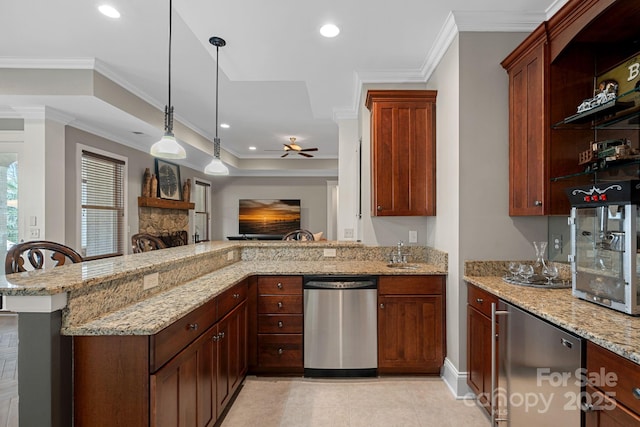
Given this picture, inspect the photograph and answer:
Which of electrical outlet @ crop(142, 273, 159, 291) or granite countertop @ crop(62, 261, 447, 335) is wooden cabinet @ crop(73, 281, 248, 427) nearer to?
granite countertop @ crop(62, 261, 447, 335)

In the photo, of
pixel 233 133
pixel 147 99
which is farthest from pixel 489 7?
pixel 233 133

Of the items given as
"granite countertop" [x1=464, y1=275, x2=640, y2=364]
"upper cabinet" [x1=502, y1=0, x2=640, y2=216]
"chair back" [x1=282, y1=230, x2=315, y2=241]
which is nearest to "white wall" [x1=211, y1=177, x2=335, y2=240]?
"chair back" [x1=282, y1=230, x2=315, y2=241]

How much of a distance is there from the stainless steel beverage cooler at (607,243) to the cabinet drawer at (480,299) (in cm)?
46

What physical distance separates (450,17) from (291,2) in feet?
3.77

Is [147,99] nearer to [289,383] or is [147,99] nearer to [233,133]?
[233,133]

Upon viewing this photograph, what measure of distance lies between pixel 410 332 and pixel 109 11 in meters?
3.40

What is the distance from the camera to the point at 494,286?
2.14m

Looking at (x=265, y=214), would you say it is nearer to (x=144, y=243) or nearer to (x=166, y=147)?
(x=144, y=243)

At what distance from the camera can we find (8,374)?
2.84 metres

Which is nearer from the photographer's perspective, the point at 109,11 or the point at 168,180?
the point at 109,11

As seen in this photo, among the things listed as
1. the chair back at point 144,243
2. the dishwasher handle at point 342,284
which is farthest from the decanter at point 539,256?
the chair back at point 144,243

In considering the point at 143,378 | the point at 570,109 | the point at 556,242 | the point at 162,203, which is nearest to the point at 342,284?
the point at 556,242

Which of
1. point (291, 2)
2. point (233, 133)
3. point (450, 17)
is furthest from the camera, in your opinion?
point (233, 133)

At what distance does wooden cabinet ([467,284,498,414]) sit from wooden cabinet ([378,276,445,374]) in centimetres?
33
